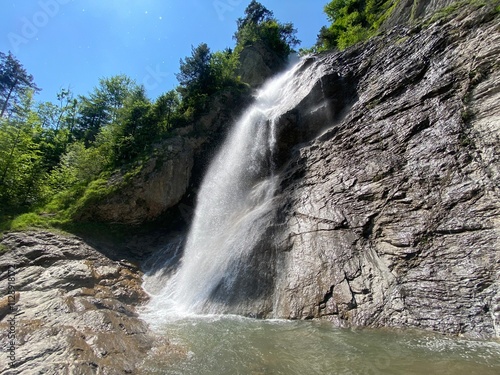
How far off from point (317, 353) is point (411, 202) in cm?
570

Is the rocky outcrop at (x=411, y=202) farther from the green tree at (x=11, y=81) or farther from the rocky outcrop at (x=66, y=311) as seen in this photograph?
the green tree at (x=11, y=81)

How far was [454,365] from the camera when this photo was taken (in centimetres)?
492

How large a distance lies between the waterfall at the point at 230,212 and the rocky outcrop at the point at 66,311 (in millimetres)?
1958

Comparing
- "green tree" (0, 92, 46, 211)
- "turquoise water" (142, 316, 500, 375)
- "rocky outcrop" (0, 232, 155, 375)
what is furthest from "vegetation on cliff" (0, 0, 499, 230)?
"turquoise water" (142, 316, 500, 375)

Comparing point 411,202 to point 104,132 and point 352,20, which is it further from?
point 352,20

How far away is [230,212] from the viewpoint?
16.2 m

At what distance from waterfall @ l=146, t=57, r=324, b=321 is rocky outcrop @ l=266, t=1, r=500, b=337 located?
169cm

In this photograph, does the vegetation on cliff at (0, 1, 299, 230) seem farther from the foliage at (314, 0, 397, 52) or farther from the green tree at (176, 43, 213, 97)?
the foliage at (314, 0, 397, 52)

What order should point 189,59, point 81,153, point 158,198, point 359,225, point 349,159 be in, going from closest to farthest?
1. point 359,225
2. point 349,159
3. point 158,198
4. point 81,153
5. point 189,59

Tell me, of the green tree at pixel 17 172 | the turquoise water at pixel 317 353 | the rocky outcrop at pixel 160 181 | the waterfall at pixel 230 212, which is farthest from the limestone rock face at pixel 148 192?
the turquoise water at pixel 317 353

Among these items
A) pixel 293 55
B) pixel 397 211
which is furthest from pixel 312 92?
pixel 293 55

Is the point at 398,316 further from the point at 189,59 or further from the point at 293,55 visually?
the point at 293,55

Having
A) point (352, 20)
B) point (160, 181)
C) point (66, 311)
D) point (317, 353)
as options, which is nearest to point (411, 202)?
point (317, 353)

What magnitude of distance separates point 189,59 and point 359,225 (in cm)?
2297
